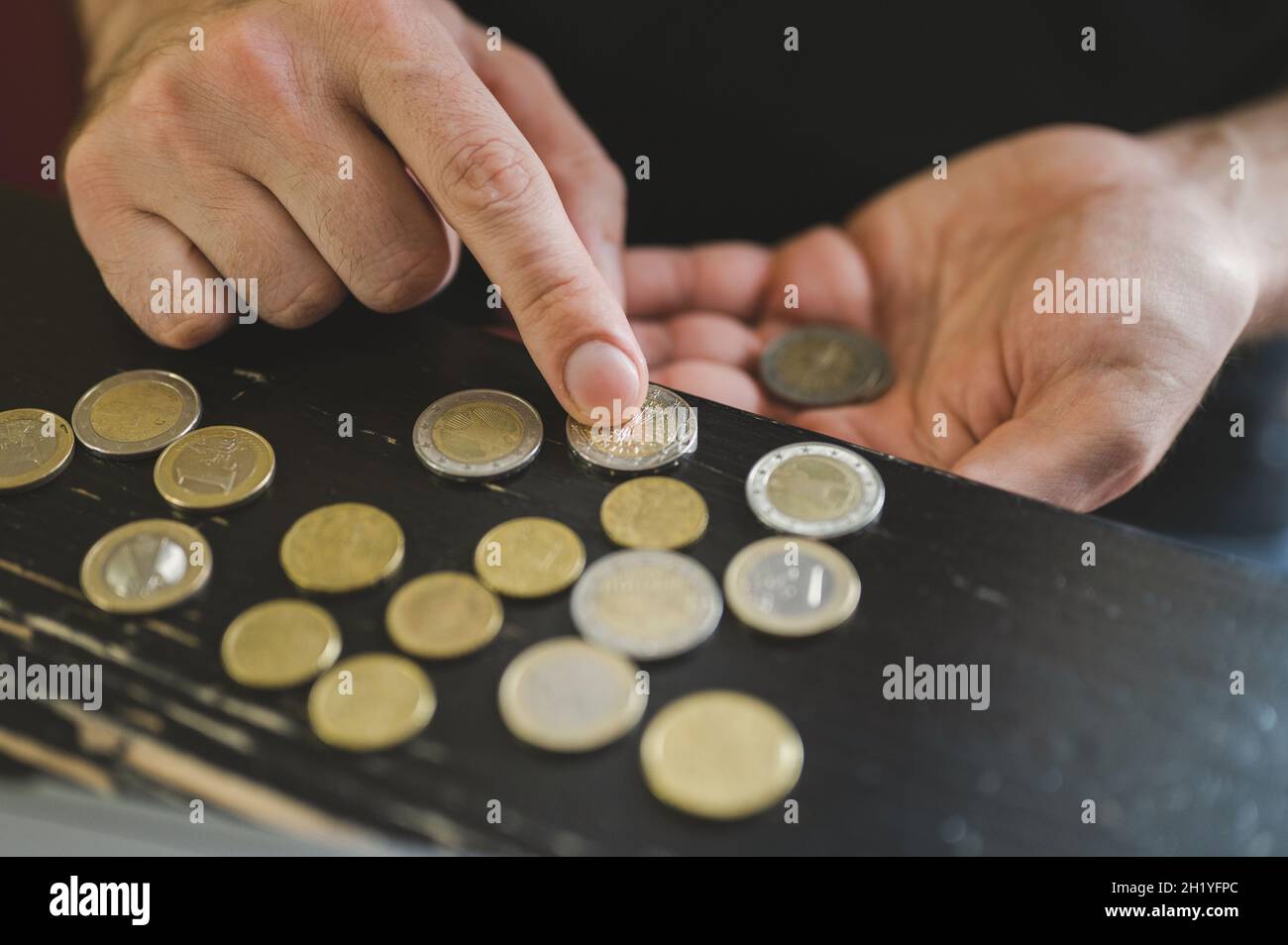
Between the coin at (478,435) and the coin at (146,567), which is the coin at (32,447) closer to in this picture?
the coin at (146,567)

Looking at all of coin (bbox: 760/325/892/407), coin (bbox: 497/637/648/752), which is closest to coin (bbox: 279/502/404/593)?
coin (bbox: 497/637/648/752)

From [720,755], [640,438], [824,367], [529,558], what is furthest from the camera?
[824,367]

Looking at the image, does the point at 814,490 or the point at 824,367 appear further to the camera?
the point at 824,367

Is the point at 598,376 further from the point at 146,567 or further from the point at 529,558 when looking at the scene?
the point at 146,567

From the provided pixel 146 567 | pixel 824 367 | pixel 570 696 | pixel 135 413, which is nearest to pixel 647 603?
pixel 570 696

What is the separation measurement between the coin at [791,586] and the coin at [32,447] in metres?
0.52

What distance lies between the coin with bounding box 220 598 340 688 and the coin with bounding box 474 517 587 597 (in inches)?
4.2

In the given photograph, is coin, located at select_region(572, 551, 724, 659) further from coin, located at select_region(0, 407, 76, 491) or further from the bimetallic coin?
coin, located at select_region(0, 407, 76, 491)

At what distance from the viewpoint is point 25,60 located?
1.85m

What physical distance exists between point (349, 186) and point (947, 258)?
0.74 metres

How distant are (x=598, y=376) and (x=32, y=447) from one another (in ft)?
1.46

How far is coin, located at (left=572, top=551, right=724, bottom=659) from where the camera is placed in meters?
0.64

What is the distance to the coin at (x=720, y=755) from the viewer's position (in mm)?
562

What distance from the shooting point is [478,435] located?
→ 0.80 m
